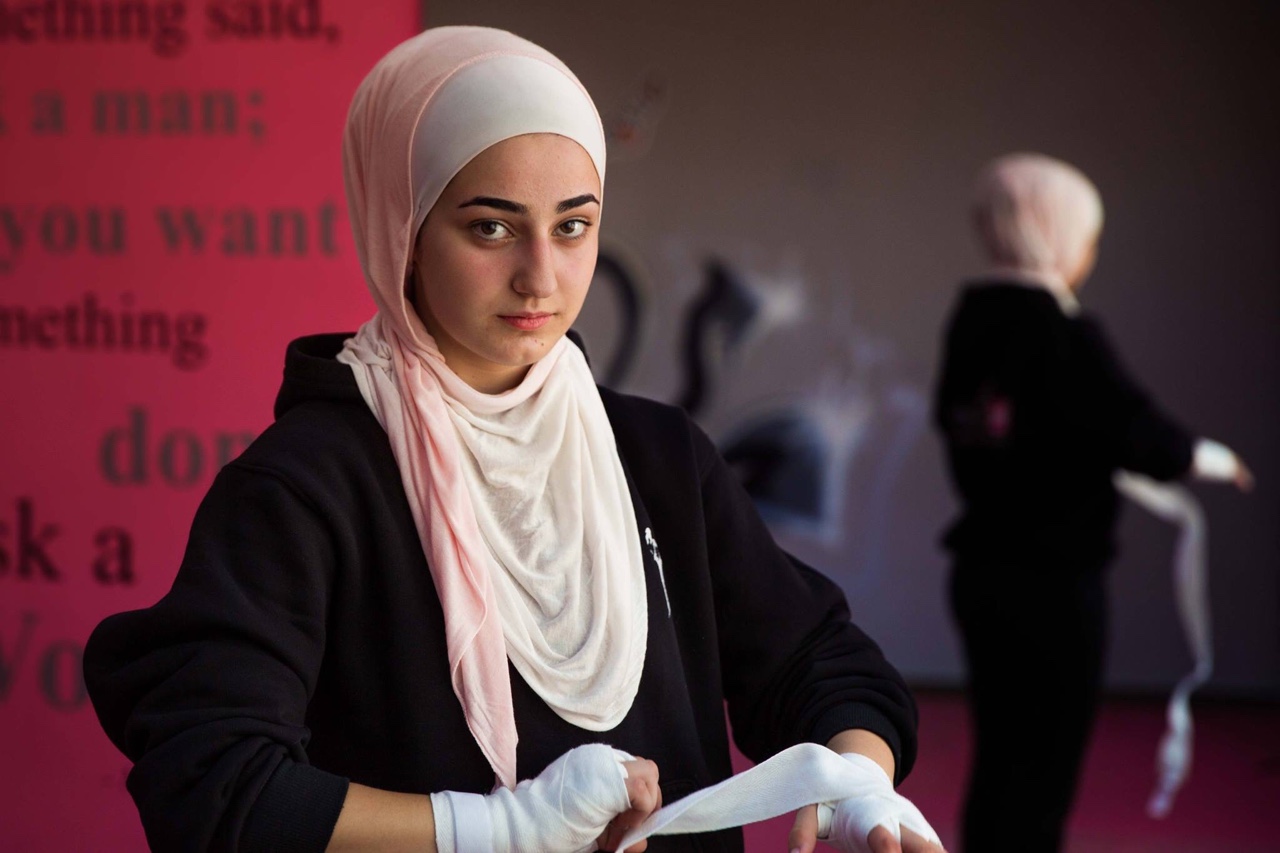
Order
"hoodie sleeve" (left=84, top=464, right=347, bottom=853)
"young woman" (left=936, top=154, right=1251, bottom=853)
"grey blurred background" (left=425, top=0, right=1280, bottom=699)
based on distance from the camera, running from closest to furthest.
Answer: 1. "hoodie sleeve" (left=84, top=464, right=347, bottom=853)
2. "young woman" (left=936, top=154, right=1251, bottom=853)
3. "grey blurred background" (left=425, top=0, right=1280, bottom=699)

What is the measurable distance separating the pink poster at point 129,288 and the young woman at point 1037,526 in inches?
58.3

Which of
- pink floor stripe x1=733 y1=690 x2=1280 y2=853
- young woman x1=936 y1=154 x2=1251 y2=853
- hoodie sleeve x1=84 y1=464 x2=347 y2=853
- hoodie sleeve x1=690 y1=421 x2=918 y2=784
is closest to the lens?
hoodie sleeve x1=84 y1=464 x2=347 y2=853

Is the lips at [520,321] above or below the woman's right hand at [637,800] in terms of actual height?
above

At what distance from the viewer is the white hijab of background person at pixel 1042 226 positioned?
3256 mm

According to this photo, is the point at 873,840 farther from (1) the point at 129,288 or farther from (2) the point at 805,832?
(1) the point at 129,288

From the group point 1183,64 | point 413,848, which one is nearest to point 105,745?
point 413,848

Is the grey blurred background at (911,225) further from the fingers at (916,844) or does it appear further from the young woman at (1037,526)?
the fingers at (916,844)

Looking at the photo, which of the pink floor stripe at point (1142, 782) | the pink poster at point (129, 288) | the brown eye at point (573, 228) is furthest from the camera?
the pink floor stripe at point (1142, 782)

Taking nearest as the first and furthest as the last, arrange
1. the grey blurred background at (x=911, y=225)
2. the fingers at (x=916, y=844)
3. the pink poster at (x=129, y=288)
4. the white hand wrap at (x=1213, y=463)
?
the fingers at (x=916, y=844), the pink poster at (x=129, y=288), the white hand wrap at (x=1213, y=463), the grey blurred background at (x=911, y=225)

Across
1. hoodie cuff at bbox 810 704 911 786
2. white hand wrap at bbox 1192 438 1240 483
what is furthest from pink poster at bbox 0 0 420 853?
white hand wrap at bbox 1192 438 1240 483

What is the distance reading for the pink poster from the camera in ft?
7.84

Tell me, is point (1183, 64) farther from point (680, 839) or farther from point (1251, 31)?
point (680, 839)

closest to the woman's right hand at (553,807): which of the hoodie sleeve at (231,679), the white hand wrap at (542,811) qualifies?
the white hand wrap at (542,811)

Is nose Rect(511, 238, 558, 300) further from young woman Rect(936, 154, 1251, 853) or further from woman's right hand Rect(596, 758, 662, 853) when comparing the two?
young woman Rect(936, 154, 1251, 853)
